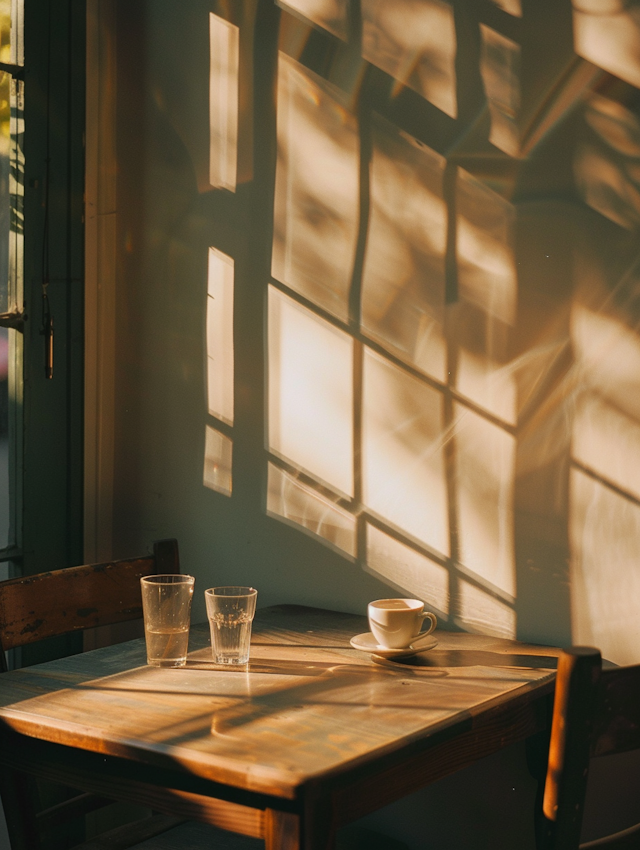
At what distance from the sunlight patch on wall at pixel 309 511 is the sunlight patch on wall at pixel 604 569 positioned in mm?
504

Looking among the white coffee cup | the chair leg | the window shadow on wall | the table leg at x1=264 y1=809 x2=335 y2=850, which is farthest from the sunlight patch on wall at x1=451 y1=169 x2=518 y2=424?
the table leg at x1=264 y1=809 x2=335 y2=850

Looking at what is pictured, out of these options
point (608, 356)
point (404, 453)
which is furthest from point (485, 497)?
point (608, 356)

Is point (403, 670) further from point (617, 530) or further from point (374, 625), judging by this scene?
point (617, 530)

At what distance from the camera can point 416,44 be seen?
1.83m

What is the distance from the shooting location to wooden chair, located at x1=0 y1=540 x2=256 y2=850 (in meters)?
1.44

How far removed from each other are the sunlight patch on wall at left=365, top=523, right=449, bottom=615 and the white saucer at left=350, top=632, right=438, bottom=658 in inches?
9.2

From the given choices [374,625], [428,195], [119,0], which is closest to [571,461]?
[374,625]

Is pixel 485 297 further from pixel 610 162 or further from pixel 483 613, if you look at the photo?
pixel 483 613

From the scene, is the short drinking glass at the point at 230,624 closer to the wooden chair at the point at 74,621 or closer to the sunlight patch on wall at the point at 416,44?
the wooden chair at the point at 74,621

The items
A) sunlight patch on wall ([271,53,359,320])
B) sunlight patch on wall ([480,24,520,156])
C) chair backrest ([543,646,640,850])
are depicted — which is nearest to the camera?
chair backrest ([543,646,640,850])

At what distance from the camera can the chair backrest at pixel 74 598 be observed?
160 cm

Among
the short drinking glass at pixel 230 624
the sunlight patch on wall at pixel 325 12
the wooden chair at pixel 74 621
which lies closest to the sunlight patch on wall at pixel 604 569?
the short drinking glass at pixel 230 624

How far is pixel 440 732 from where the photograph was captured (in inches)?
45.9

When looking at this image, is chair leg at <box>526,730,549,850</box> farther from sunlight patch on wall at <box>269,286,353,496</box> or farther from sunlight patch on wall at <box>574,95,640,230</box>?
sunlight patch on wall at <box>574,95,640,230</box>
